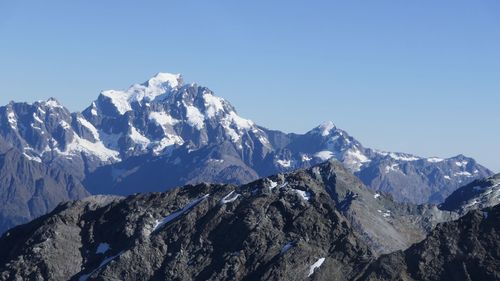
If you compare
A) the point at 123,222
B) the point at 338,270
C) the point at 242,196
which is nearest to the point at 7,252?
the point at 123,222

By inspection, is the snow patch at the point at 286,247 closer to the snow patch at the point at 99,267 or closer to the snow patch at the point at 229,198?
the snow patch at the point at 229,198

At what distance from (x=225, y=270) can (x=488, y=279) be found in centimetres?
4824

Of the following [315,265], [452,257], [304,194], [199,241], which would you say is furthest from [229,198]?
[452,257]

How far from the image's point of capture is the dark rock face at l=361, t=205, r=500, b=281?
146 metres

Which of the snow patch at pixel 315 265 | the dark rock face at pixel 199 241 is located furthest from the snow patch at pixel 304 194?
the snow patch at pixel 315 265

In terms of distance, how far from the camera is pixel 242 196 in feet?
607

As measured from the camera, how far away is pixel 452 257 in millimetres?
150250

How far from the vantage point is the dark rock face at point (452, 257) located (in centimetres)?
14625

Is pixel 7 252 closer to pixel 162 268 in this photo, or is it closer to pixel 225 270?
pixel 162 268

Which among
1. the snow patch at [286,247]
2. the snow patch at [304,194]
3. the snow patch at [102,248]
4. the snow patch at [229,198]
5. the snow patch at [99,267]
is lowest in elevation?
the snow patch at [286,247]

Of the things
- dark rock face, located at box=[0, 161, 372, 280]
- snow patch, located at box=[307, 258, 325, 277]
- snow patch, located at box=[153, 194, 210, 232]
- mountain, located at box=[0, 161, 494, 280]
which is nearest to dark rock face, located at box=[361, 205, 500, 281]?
mountain, located at box=[0, 161, 494, 280]

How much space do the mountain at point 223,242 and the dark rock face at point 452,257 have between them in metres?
0.20

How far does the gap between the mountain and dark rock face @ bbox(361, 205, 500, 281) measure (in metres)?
0.20

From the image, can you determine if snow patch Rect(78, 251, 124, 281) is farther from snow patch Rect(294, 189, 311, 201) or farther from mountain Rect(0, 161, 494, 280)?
snow patch Rect(294, 189, 311, 201)
